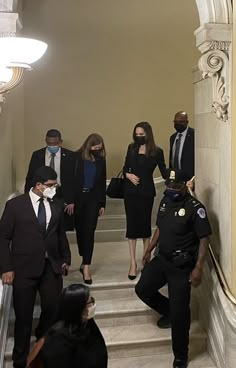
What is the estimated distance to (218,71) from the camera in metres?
3.77

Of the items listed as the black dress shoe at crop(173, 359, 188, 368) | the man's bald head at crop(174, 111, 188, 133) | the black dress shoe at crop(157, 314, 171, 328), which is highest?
the man's bald head at crop(174, 111, 188, 133)

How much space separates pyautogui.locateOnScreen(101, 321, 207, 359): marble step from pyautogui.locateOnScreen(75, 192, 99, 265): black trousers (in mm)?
789

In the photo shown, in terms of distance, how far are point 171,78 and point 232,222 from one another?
3879mm

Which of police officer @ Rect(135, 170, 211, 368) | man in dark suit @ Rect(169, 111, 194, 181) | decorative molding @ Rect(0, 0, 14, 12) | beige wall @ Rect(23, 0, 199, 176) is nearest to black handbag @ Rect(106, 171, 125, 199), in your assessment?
man in dark suit @ Rect(169, 111, 194, 181)

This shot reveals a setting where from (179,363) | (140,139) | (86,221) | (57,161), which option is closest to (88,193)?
(86,221)

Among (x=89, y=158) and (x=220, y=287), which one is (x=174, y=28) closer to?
(x=89, y=158)

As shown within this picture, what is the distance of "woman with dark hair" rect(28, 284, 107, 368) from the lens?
6.97ft

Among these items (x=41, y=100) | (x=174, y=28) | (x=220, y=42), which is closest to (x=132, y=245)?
(x=220, y=42)

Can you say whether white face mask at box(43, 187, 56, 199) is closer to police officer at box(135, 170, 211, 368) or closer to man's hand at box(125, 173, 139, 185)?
police officer at box(135, 170, 211, 368)

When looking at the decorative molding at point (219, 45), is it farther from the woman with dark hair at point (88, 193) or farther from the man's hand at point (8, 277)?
the man's hand at point (8, 277)

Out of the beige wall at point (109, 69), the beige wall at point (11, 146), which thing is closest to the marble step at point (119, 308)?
the beige wall at point (11, 146)

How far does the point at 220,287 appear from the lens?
384 centimetres

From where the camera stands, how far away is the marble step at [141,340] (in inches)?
158

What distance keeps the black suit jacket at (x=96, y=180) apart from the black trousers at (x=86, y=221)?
0.05 m
